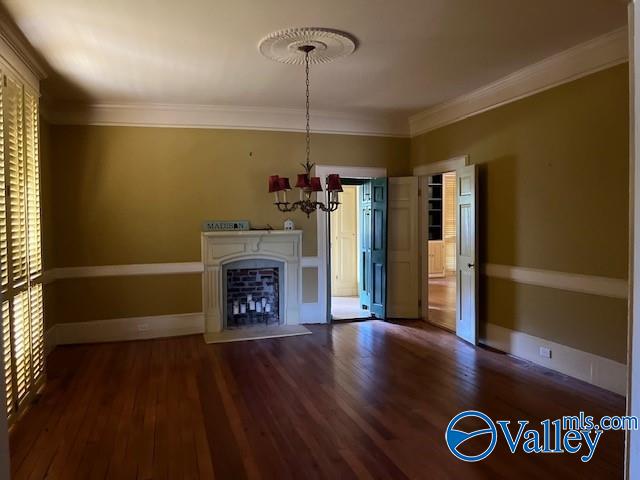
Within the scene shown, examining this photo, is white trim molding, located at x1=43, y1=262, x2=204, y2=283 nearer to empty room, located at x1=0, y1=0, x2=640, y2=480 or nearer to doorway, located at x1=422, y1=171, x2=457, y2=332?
empty room, located at x1=0, y1=0, x2=640, y2=480

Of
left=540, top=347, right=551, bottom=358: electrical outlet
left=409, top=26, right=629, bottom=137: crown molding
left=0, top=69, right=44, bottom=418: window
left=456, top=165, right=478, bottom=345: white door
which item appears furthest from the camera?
left=456, top=165, right=478, bottom=345: white door

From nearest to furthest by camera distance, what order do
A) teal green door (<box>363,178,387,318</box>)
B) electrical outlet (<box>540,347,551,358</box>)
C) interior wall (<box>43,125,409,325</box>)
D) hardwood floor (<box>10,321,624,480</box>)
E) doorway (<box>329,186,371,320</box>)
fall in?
hardwood floor (<box>10,321,624,480</box>)
electrical outlet (<box>540,347,551,358</box>)
interior wall (<box>43,125,409,325</box>)
teal green door (<box>363,178,387,318</box>)
doorway (<box>329,186,371,320</box>)

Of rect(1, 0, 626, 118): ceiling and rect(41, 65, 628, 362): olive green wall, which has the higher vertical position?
rect(1, 0, 626, 118): ceiling

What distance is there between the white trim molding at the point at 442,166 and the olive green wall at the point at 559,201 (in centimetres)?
14

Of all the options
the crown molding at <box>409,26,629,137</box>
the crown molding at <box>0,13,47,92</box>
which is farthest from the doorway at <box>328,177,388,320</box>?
the crown molding at <box>0,13,47,92</box>

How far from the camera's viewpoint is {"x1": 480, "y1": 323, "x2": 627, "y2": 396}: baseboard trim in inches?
147

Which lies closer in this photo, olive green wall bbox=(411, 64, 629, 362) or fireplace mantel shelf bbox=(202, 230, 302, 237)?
olive green wall bbox=(411, 64, 629, 362)

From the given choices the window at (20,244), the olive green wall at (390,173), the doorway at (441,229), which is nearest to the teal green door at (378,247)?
the olive green wall at (390,173)

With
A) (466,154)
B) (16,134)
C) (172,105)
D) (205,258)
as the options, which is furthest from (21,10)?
(466,154)

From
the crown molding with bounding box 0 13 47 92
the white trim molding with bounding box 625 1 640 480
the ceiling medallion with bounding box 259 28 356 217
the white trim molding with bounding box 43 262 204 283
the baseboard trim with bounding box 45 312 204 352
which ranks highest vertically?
the ceiling medallion with bounding box 259 28 356 217

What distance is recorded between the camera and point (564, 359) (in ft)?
13.8

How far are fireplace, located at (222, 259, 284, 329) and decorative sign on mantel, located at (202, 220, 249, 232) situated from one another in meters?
0.47

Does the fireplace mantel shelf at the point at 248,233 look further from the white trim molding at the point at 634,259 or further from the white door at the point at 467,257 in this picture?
the white trim molding at the point at 634,259

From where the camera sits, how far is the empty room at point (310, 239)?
3027mm
